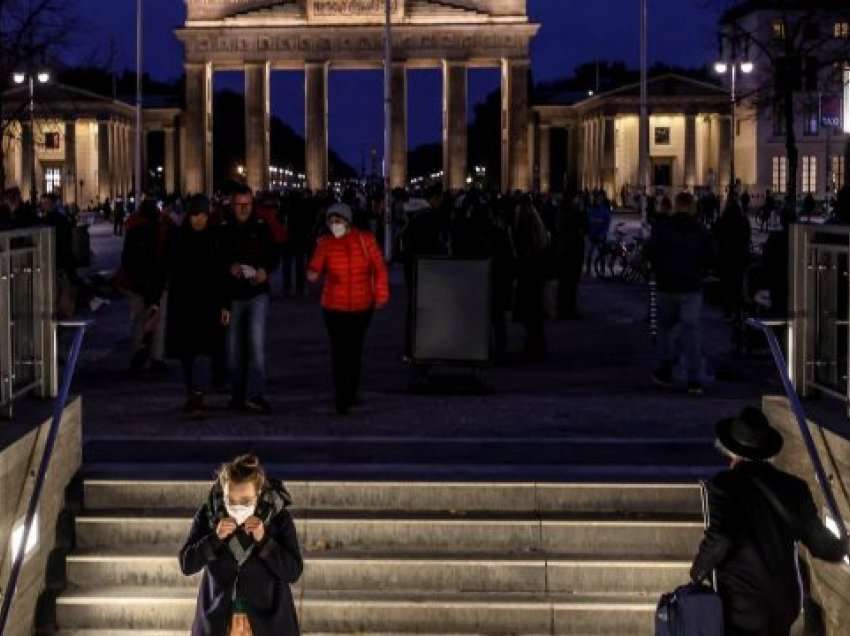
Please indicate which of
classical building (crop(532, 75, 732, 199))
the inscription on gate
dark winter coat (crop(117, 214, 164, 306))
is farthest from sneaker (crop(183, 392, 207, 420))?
classical building (crop(532, 75, 732, 199))

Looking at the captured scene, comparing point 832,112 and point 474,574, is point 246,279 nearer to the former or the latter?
point 474,574

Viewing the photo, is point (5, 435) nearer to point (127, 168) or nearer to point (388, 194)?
point (388, 194)

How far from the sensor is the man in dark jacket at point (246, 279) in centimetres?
1367

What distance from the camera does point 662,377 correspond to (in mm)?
16797

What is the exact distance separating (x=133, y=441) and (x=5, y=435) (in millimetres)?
3009

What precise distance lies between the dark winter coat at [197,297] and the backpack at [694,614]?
25.0 feet

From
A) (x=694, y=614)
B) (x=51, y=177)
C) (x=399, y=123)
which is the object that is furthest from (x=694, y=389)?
(x=51, y=177)

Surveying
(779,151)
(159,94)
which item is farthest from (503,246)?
(159,94)

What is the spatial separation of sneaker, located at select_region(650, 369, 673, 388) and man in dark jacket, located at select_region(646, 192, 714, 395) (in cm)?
38

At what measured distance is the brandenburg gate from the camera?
4139 inches

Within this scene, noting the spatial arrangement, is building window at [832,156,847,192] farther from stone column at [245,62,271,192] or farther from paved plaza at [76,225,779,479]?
paved plaza at [76,225,779,479]

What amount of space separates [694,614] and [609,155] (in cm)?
11656

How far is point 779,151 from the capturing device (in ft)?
379

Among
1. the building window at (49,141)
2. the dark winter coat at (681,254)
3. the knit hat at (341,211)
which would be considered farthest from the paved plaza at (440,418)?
the building window at (49,141)
